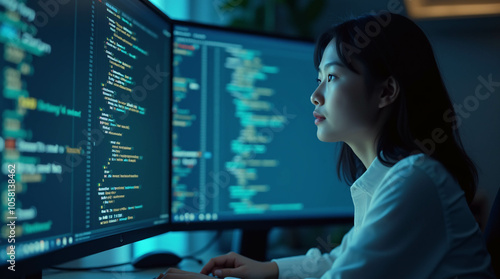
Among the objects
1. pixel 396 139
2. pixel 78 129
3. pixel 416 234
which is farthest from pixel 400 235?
pixel 78 129

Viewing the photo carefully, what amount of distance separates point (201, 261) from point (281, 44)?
1.87 feet

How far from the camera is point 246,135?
978 mm

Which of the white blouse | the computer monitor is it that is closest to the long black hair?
the white blouse

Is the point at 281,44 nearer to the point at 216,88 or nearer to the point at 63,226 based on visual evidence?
the point at 216,88

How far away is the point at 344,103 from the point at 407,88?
113 millimetres

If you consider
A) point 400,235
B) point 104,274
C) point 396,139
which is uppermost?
point 396,139

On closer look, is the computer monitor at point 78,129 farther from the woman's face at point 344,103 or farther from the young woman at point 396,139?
the woman's face at point 344,103

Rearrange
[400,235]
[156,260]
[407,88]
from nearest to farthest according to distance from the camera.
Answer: [400,235] < [407,88] < [156,260]

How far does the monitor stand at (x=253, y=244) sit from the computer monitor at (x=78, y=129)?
22cm

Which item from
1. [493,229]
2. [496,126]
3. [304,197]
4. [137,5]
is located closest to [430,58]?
[493,229]

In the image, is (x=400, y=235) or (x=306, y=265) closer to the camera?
(x=400, y=235)

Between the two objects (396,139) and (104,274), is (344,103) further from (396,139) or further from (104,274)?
(104,274)

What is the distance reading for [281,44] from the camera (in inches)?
40.9

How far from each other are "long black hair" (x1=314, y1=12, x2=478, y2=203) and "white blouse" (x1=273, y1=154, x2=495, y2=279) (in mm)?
109
